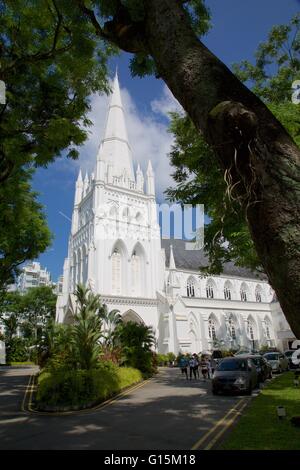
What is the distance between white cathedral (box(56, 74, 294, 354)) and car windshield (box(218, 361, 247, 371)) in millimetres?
25118

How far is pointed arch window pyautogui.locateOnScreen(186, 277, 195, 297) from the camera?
54.6 m

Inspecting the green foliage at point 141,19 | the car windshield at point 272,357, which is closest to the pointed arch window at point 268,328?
the car windshield at point 272,357

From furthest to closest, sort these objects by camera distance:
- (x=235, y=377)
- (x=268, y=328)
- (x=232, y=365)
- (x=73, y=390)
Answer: (x=268, y=328) < (x=232, y=365) < (x=235, y=377) < (x=73, y=390)

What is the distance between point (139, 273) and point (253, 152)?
43.9 meters

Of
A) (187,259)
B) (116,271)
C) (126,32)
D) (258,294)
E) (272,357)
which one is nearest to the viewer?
(126,32)

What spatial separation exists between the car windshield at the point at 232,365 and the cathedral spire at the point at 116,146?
3609 cm

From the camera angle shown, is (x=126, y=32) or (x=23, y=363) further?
(x=23, y=363)

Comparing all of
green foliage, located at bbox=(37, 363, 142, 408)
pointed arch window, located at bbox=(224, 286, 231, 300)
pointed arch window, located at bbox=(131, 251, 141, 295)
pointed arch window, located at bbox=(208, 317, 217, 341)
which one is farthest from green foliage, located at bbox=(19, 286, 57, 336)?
green foliage, located at bbox=(37, 363, 142, 408)

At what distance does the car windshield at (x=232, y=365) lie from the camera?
52.4 feet

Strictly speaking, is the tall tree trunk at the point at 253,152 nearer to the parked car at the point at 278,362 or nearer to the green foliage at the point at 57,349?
the green foliage at the point at 57,349

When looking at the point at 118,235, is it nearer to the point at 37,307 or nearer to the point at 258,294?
the point at 37,307

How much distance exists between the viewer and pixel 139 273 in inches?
1812

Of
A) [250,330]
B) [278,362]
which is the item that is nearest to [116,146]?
[250,330]

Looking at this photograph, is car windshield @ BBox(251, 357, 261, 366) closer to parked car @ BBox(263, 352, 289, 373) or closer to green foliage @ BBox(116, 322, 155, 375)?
parked car @ BBox(263, 352, 289, 373)
